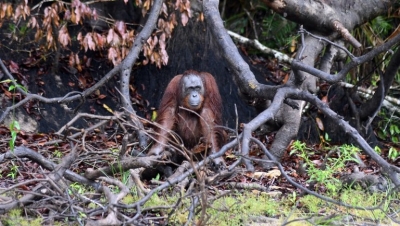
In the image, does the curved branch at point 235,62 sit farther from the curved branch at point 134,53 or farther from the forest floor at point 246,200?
the forest floor at point 246,200

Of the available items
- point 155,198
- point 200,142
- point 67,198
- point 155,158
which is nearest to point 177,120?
point 200,142

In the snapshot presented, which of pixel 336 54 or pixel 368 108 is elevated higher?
pixel 336 54

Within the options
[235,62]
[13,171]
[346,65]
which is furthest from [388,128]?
[13,171]

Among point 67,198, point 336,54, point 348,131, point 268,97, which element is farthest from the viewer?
point 336,54

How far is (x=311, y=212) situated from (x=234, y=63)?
1616 mm

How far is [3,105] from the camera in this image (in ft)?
26.1

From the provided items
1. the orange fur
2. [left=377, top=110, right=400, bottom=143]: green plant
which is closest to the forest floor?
the orange fur

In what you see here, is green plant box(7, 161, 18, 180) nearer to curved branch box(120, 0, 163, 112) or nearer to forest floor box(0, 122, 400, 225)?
forest floor box(0, 122, 400, 225)

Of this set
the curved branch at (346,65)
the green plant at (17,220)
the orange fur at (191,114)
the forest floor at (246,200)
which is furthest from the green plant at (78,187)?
the curved branch at (346,65)

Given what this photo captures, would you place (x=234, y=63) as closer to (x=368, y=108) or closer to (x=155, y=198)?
(x=155, y=198)

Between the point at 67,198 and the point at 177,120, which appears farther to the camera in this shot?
the point at 177,120

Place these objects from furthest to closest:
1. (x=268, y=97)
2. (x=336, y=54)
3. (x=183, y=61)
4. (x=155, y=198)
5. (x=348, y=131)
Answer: (x=183, y=61) < (x=336, y=54) < (x=268, y=97) < (x=348, y=131) < (x=155, y=198)

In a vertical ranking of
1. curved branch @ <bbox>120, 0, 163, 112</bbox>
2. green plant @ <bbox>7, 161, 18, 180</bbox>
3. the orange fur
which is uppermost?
curved branch @ <bbox>120, 0, 163, 112</bbox>

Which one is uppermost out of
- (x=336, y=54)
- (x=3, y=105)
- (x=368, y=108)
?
(x=336, y=54)
